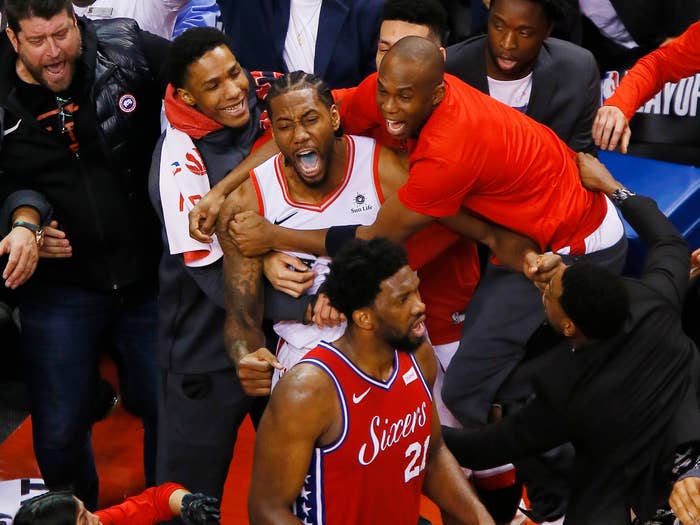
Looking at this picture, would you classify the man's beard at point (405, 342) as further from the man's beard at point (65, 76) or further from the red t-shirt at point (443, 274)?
the man's beard at point (65, 76)

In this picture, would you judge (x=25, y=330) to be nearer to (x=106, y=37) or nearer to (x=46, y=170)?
(x=46, y=170)

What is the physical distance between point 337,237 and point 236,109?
65 cm

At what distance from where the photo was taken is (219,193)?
434 centimetres

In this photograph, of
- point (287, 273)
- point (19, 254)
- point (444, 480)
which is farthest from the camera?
point (19, 254)

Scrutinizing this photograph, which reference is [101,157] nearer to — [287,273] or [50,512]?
[287,273]

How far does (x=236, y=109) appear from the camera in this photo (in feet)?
14.5

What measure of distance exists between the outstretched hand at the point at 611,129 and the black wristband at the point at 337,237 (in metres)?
0.99

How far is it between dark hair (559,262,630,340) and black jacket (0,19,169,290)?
6.38ft

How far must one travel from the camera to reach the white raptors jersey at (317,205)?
4.30 meters

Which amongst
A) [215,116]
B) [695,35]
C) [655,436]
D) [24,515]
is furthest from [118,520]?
[695,35]

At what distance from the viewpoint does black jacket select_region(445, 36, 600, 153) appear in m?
4.62

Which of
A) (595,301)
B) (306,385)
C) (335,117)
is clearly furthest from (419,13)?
(306,385)

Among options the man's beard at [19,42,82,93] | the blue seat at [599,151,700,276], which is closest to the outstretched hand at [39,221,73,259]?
the man's beard at [19,42,82,93]

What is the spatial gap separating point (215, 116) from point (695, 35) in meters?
1.93
